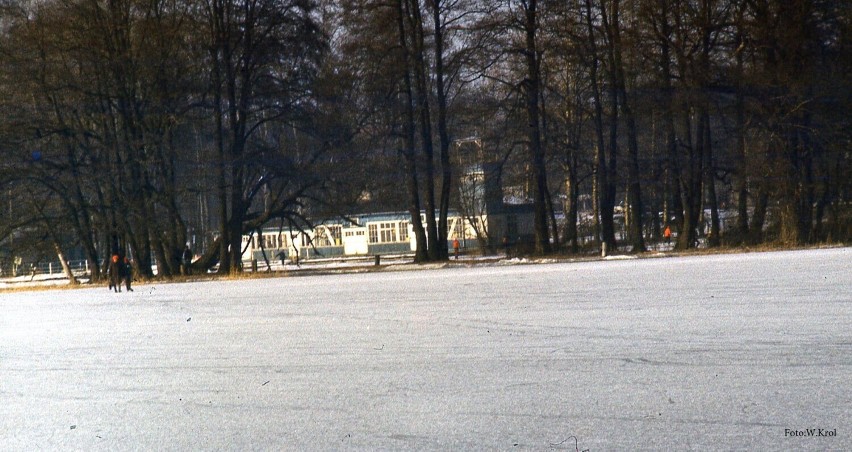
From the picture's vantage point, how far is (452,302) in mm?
18141

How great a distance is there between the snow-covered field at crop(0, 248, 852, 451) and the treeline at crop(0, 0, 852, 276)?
23.8 metres

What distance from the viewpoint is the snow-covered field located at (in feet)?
25.2

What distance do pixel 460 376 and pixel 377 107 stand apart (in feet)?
113

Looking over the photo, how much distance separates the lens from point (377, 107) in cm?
4362

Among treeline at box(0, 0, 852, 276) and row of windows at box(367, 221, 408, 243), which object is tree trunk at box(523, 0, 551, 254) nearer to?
treeline at box(0, 0, 852, 276)

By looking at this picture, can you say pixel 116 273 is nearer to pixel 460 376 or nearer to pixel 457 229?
pixel 460 376

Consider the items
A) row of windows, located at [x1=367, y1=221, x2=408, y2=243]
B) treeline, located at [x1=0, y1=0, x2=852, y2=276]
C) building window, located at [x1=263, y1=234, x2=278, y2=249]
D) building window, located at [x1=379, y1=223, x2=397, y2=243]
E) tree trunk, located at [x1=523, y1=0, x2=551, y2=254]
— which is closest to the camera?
treeline, located at [x1=0, y1=0, x2=852, y2=276]

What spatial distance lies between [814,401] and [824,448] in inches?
52.3

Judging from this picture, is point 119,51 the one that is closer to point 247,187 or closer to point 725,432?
point 247,187

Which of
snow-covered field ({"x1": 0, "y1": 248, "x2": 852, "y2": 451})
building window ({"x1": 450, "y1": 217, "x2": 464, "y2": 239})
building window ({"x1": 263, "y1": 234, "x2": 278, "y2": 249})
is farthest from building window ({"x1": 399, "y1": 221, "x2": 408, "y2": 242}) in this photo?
snow-covered field ({"x1": 0, "y1": 248, "x2": 852, "y2": 451})

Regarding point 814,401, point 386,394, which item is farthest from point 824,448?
point 386,394

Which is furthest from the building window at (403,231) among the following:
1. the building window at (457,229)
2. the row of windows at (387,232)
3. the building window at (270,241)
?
the building window at (270,241)

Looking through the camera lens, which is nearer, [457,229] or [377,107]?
[377,107]

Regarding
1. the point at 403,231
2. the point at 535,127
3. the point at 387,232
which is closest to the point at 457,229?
the point at 403,231
